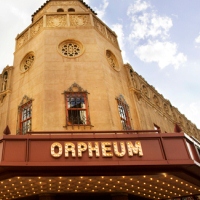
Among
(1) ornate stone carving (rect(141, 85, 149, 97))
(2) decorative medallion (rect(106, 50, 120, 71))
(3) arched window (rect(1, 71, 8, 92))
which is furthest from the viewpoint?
(1) ornate stone carving (rect(141, 85, 149, 97))

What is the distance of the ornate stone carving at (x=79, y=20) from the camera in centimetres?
2208

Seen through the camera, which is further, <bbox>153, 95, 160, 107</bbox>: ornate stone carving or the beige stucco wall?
<bbox>153, 95, 160, 107</bbox>: ornate stone carving

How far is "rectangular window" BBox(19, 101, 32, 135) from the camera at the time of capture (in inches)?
688

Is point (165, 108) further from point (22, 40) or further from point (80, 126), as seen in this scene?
point (22, 40)

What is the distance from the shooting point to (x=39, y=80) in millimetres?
18641

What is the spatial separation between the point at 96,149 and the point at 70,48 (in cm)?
1059

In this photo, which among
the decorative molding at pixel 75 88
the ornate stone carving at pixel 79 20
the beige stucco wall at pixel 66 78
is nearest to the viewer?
the beige stucco wall at pixel 66 78

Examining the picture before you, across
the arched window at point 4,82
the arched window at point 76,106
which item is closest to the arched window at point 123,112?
the arched window at point 76,106

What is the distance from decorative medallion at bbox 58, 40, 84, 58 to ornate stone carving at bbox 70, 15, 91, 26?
227 centimetres

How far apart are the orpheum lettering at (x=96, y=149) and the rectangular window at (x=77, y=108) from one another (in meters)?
3.99

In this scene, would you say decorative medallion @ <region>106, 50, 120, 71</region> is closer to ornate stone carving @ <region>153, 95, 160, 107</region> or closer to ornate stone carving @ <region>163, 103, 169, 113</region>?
ornate stone carving @ <region>153, 95, 160, 107</region>

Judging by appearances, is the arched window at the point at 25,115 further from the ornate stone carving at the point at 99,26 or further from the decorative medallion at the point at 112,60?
the ornate stone carving at the point at 99,26

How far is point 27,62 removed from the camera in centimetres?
2123

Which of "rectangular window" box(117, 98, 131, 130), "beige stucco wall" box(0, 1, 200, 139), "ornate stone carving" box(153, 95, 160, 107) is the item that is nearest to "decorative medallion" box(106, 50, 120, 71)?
"beige stucco wall" box(0, 1, 200, 139)
